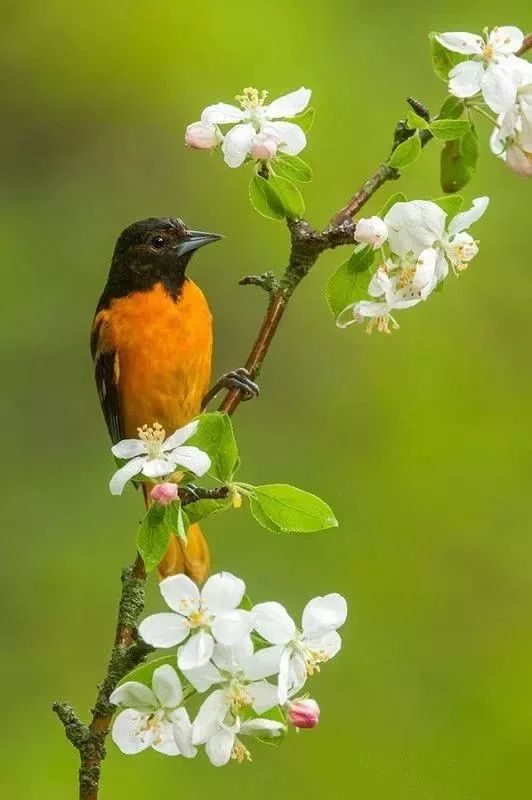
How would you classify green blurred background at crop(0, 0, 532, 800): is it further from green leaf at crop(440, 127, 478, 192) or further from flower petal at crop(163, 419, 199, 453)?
flower petal at crop(163, 419, 199, 453)

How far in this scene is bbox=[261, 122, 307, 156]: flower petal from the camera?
181 cm

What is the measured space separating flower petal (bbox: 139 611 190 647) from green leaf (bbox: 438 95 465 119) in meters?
0.76

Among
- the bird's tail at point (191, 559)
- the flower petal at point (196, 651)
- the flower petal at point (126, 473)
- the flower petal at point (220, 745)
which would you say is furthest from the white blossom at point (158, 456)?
the bird's tail at point (191, 559)

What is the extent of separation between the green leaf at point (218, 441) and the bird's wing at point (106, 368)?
230 centimetres

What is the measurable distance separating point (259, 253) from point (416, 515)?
54.5 inches

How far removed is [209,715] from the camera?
1.60 meters

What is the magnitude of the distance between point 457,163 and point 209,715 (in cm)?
85

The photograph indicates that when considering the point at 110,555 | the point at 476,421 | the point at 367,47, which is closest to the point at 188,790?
the point at 110,555

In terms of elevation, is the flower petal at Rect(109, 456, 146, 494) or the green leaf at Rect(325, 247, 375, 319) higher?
the green leaf at Rect(325, 247, 375, 319)

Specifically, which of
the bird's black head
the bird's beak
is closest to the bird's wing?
the bird's black head

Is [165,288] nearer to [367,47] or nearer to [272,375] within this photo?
[272,375]

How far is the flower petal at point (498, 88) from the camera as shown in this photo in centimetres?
173

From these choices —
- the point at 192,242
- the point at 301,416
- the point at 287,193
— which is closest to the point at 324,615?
the point at 287,193

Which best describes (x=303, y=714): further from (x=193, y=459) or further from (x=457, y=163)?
(x=457, y=163)
